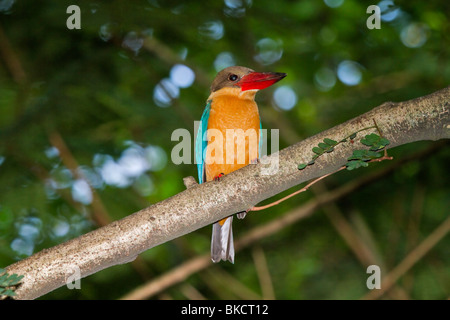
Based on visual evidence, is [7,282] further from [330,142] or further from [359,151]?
[359,151]

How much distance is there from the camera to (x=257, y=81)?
15.2 feet

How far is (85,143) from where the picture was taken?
17.9 ft

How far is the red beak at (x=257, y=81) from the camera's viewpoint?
4.53 meters

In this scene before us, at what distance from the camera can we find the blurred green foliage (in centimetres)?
503

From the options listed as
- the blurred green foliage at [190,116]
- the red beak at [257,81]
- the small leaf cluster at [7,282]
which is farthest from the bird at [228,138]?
the small leaf cluster at [7,282]

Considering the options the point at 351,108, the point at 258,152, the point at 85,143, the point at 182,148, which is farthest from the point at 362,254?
the point at 85,143

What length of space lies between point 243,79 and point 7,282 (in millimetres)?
3064

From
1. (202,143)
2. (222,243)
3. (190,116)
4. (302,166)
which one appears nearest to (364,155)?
(302,166)

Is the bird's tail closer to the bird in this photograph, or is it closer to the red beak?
the bird

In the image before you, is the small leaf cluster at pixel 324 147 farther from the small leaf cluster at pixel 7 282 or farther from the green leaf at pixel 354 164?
the small leaf cluster at pixel 7 282

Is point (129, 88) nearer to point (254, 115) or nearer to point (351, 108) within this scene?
point (254, 115)

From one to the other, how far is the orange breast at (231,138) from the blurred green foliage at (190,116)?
1.11 meters

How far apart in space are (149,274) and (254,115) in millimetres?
2648

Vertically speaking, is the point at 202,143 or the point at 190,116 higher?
the point at 190,116
